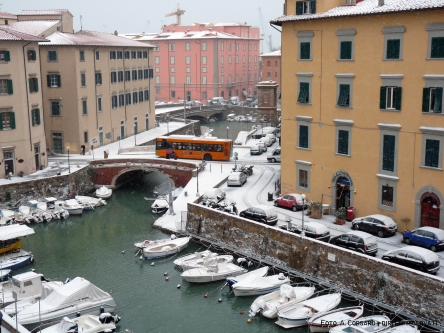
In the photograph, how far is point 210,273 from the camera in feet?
114

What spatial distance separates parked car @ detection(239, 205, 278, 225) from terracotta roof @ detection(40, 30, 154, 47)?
93.9 feet

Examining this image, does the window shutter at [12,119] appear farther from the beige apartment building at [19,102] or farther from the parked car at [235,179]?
the parked car at [235,179]

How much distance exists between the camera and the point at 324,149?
4012 cm

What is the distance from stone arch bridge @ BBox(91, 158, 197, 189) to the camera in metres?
54.8

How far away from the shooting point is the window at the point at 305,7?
39500 mm

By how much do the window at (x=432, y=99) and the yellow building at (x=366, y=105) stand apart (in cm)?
6

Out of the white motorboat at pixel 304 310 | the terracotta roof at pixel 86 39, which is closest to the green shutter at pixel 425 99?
the white motorboat at pixel 304 310

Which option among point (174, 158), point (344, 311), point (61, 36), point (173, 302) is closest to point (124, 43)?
point (61, 36)

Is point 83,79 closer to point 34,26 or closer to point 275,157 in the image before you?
point 34,26

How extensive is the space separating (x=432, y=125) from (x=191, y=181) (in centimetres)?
2370

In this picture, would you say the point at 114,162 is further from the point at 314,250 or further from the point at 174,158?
the point at 314,250

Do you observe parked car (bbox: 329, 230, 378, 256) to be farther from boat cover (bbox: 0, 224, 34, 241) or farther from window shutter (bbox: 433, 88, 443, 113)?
boat cover (bbox: 0, 224, 34, 241)

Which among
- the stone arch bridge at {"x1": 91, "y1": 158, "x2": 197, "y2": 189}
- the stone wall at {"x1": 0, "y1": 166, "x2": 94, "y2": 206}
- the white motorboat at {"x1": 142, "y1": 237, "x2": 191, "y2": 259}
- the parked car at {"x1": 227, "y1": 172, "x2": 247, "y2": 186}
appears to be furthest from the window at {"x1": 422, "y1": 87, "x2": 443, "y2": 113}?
the stone wall at {"x1": 0, "y1": 166, "x2": 94, "y2": 206}

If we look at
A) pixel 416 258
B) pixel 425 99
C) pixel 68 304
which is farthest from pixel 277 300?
pixel 425 99
